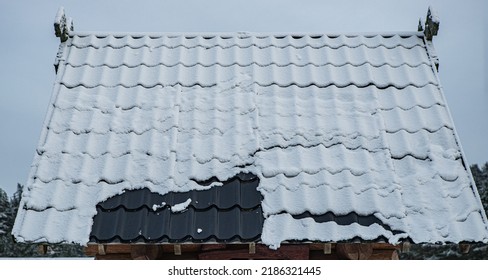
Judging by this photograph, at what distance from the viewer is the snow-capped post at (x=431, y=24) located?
5.86 m

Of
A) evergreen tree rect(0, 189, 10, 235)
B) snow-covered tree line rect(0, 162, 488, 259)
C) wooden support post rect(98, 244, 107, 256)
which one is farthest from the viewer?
evergreen tree rect(0, 189, 10, 235)

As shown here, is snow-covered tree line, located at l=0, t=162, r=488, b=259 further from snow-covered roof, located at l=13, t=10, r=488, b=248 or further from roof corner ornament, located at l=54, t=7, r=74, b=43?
snow-covered roof, located at l=13, t=10, r=488, b=248

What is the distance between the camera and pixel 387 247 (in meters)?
4.51

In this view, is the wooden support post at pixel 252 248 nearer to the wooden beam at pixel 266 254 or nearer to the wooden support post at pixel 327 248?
the wooden beam at pixel 266 254

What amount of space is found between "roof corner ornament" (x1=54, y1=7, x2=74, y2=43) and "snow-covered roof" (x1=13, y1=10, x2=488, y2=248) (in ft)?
0.33

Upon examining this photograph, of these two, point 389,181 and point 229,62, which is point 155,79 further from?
point 389,181

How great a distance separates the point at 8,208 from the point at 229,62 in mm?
24508

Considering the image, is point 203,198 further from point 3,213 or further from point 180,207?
point 3,213

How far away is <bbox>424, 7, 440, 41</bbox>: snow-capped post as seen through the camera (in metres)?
5.86

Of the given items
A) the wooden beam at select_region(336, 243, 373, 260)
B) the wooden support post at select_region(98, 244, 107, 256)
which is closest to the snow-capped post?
the wooden beam at select_region(336, 243, 373, 260)

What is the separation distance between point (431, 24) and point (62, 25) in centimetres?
347

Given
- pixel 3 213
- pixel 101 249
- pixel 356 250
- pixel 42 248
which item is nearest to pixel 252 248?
pixel 356 250
